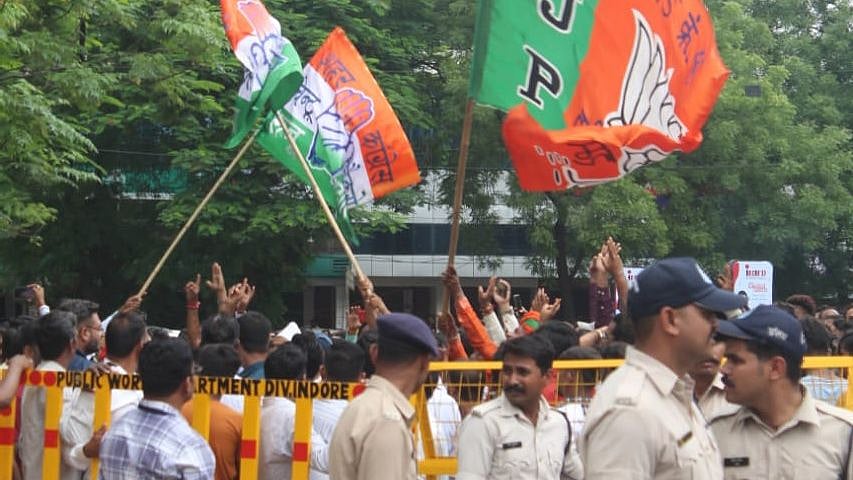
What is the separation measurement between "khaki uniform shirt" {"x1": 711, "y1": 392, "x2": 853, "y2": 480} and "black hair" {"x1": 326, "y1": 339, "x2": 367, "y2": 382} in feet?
8.59

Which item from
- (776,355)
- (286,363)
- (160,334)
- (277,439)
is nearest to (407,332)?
(776,355)

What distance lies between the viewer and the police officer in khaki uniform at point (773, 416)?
448cm

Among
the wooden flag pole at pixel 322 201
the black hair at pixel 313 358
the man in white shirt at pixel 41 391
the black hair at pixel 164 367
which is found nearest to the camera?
the black hair at pixel 164 367

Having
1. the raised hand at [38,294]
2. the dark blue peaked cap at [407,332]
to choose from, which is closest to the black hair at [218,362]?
the dark blue peaked cap at [407,332]

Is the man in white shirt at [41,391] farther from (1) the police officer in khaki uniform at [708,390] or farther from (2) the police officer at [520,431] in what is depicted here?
(1) the police officer in khaki uniform at [708,390]

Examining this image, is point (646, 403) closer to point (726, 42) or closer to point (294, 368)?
point (294, 368)

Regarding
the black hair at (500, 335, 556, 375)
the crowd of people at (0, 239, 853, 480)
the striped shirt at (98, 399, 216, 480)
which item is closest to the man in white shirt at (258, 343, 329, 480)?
the crowd of people at (0, 239, 853, 480)

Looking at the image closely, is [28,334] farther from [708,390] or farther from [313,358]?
[708,390]

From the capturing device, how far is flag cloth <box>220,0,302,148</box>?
1164 centimetres

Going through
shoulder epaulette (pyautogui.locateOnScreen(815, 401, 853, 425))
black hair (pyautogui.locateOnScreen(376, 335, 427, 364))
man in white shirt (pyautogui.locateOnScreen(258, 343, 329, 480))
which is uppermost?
black hair (pyautogui.locateOnScreen(376, 335, 427, 364))

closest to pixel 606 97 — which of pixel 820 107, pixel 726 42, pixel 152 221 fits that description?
pixel 152 221

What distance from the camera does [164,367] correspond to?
16.0 ft

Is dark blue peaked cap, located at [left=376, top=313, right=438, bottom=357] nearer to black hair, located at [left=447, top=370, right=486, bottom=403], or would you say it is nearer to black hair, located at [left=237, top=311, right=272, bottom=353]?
black hair, located at [left=447, top=370, right=486, bottom=403]

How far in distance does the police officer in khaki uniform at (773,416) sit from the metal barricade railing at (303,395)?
1.77m
